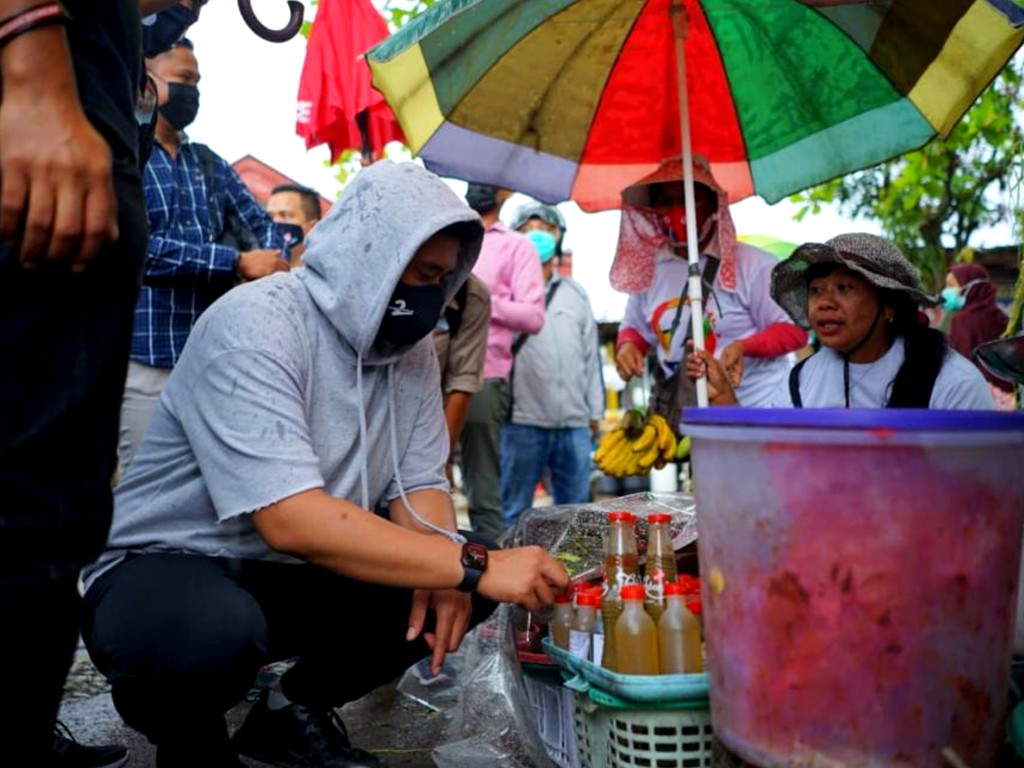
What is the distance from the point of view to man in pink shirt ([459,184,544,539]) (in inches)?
205

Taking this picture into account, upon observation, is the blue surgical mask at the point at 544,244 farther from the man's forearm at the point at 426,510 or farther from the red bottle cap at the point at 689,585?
the red bottle cap at the point at 689,585

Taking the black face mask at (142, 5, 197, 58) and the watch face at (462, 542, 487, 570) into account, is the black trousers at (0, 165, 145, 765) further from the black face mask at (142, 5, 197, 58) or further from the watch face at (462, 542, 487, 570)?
the black face mask at (142, 5, 197, 58)

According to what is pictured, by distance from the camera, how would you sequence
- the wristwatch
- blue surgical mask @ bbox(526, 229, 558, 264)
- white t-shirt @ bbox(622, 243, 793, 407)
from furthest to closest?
blue surgical mask @ bbox(526, 229, 558, 264) < white t-shirt @ bbox(622, 243, 793, 407) < the wristwatch

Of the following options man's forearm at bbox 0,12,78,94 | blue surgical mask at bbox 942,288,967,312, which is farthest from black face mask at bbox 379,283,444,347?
blue surgical mask at bbox 942,288,967,312

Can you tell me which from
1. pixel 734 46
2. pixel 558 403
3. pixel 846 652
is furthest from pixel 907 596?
pixel 558 403

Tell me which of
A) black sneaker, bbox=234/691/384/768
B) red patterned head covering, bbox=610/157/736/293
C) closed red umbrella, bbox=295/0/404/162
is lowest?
black sneaker, bbox=234/691/384/768

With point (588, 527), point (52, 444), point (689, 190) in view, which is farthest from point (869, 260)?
point (52, 444)

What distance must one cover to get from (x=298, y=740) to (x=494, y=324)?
3.02m

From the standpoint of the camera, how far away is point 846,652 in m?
1.61

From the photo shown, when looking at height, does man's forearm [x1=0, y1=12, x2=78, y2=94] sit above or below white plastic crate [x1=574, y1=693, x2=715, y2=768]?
above

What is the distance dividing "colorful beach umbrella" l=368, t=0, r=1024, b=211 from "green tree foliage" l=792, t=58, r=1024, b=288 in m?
4.70

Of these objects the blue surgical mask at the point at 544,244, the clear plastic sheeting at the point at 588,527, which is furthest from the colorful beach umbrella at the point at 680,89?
the blue surgical mask at the point at 544,244

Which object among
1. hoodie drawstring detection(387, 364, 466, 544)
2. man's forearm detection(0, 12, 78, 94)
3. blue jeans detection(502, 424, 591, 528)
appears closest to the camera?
man's forearm detection(0, 12, 78, 94)

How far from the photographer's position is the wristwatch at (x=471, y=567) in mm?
2266
